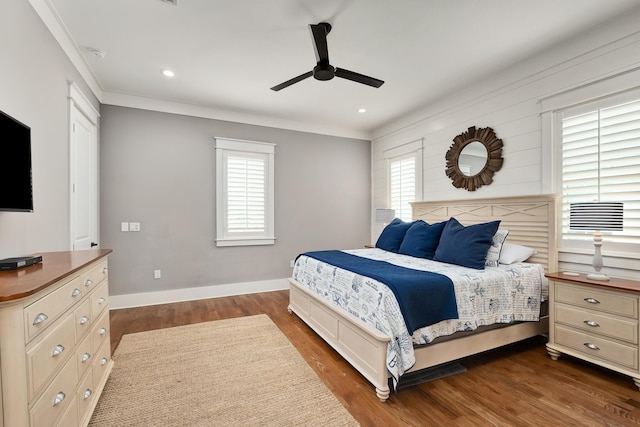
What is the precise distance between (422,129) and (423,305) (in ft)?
10.6

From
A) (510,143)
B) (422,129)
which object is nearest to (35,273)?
(510,143)

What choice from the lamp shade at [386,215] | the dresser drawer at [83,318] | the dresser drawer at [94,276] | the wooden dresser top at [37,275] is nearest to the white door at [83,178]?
the dresser drawer at [94,276]

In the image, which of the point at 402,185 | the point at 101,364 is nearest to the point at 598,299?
the point at 402,185

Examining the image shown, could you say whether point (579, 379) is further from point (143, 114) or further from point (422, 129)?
point (143, 114)

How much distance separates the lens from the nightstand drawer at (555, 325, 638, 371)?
6.93 feet

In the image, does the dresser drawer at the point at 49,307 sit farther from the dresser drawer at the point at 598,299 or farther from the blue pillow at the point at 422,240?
the dresser drawer at the point at 598,299

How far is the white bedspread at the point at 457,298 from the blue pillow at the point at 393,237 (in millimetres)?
759

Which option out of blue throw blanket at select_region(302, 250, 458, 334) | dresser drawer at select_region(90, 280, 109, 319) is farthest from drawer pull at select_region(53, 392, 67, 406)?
blue throw blanket at select_region(302, 250, 458, 334)

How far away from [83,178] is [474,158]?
4634 mm

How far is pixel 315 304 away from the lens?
3.06 metres

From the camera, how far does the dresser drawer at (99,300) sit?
71.2 inches

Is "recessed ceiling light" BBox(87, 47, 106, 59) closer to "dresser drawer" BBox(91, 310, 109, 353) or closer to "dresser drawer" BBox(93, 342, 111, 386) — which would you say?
"dresser drawer" BBox(91, 310, 109, 353)

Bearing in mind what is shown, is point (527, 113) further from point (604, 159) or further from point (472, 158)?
point (604, 159)

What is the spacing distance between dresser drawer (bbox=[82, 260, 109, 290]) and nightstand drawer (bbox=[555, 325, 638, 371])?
354cm
